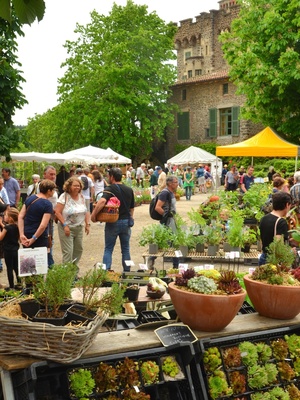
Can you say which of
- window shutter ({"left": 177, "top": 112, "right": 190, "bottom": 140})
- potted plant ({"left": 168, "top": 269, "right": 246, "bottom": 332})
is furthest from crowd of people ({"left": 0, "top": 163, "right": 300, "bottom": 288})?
window shutter ({"left": 177, "top": 112, "right": 190, "bottom": 140})

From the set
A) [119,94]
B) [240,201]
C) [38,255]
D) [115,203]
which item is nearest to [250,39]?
[240,201]

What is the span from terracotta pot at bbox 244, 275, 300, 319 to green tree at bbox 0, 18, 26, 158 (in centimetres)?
765

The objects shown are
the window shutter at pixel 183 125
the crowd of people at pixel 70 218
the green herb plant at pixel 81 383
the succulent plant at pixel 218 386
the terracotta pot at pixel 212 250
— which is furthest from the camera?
the window shutter at pixel 183 125

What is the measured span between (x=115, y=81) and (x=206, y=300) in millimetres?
34156

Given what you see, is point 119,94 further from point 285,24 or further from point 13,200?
point 13,200

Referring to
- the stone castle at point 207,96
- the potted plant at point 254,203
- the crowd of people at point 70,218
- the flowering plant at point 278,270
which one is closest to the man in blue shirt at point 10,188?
the crowd of people at point 70,218

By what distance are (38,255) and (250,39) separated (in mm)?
21029

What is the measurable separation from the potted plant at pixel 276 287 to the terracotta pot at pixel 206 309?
0.96ft

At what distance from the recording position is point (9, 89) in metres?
10.4

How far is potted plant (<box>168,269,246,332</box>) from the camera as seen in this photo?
319cm

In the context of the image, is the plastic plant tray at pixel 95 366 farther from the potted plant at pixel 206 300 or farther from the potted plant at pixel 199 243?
the potted plant at pixel 199 243

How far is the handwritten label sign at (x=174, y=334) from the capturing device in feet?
10.3

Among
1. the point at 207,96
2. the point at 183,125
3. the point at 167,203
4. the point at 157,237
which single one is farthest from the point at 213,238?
the point at 183,125

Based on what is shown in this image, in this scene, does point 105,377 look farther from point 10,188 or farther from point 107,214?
point 10,188
